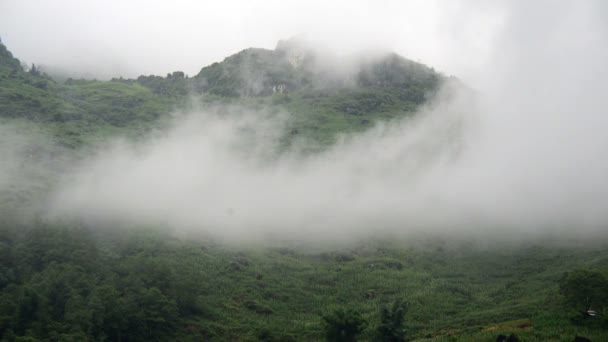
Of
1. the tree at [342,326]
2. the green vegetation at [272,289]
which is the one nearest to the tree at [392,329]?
the green vegetation at [272,289]

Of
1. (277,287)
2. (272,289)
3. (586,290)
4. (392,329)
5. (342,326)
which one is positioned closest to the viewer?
(392,329)

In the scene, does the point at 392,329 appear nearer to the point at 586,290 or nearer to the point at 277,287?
the point at 586,290

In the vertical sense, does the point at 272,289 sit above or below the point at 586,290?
below

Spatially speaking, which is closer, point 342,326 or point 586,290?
point 342,326

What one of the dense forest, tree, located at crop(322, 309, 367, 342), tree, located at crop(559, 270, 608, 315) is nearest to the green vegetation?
tree, located at crop(322, 309, 367, 342)

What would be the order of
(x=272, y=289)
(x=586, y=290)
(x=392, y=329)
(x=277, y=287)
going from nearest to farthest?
(x=392, y=329), (x=586, y=290), (x=272, y=289), (x=277, y=287)

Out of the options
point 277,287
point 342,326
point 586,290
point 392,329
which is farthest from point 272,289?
point 586,290

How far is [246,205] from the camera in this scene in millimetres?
180500

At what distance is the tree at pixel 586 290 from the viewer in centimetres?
8356

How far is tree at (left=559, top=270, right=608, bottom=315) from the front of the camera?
83.6 metres

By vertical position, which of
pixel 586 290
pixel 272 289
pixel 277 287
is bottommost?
pixel 272 289

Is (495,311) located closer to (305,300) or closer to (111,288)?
(305,300)

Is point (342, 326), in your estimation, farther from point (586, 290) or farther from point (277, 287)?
point (277, 287)

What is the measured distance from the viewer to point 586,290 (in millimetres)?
84125
